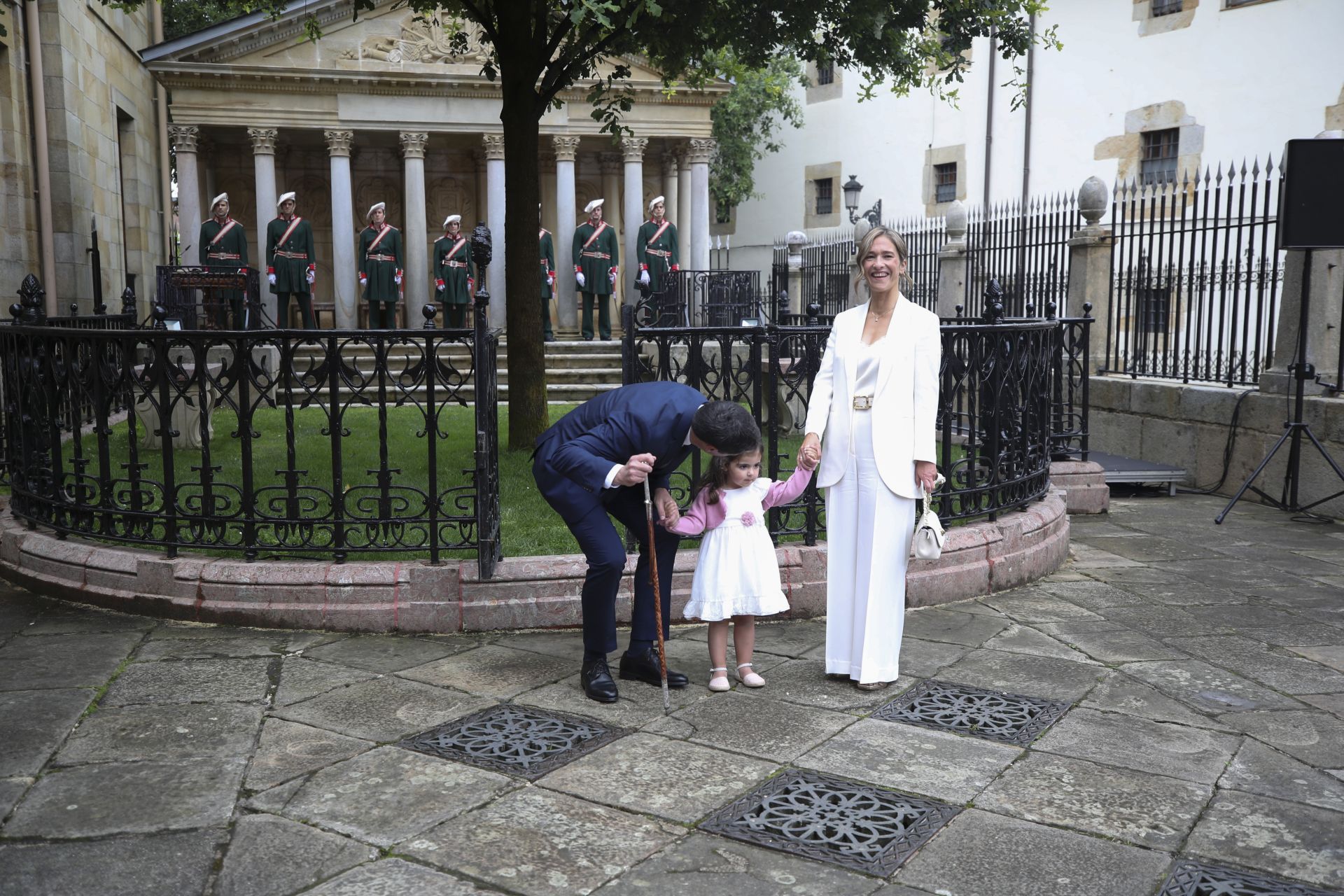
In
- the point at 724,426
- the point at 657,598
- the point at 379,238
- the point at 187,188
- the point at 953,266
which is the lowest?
the point at 657,598

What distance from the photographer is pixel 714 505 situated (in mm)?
4703

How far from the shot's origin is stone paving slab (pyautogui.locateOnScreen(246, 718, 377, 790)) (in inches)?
153

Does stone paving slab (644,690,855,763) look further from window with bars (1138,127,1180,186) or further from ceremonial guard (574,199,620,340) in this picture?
window with bars (1138,127,1180,186)

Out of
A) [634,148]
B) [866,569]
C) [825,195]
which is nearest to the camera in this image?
[866,569]

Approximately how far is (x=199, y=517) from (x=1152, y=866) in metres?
4.68

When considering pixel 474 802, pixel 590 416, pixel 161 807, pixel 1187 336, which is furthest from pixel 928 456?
pixel 1187 336

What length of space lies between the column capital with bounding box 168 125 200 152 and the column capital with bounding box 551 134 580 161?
6.63m

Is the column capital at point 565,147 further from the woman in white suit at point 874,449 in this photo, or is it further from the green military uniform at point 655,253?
the woman in white suit at point 874,449

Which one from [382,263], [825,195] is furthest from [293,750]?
[825,195]

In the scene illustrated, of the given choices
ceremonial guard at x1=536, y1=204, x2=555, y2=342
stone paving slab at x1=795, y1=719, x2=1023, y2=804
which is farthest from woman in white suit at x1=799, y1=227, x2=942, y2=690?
ceremonial guard at x1=536, y1=204, x2=555, y2=342

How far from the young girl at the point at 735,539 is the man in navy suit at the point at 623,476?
5.5 inches

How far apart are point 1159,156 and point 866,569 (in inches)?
873

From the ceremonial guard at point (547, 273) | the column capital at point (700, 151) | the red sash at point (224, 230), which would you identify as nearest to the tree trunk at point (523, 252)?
the ceremonial guard at point (547, 273)

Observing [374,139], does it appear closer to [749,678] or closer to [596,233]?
[596,233]
